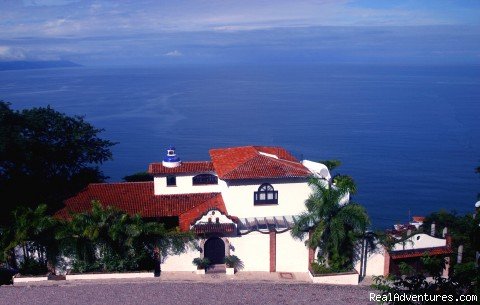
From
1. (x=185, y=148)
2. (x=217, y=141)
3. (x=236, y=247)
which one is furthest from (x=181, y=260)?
(x=217, y=141)

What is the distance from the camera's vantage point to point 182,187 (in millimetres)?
28844

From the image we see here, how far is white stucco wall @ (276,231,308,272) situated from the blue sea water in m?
33.3

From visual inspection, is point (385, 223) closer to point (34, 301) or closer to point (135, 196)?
point (135, 196)

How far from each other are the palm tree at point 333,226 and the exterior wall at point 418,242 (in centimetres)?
235

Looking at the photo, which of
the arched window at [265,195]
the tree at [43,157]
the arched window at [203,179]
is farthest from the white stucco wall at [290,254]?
the tree at [43,157]

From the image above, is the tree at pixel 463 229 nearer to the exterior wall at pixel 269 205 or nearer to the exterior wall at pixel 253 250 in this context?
the exterior wall at pixel 269 205

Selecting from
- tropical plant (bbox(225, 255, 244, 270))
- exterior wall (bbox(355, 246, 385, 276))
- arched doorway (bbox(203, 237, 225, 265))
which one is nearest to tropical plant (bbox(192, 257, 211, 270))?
arched doorway (bbox(203, 237, 225, 265))

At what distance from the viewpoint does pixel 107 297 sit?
65.7 feet

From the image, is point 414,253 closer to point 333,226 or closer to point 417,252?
point 417,252

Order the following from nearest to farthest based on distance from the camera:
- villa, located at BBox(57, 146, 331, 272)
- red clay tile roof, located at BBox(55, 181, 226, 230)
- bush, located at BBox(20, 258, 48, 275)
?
bush, located at BBox(20, 258, 48, 275) → villa, located at BBox(57, 146, 331, 272) → red clay tile roof, located at BBox(55, 181, 226, 230)

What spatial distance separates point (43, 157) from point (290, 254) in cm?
1791

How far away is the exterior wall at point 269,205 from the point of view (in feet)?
84.8

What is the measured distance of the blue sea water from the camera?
66.8m

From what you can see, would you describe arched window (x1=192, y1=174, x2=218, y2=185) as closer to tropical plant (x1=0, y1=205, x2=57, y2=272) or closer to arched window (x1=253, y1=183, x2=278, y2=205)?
arched window (x1=253, y1=183, x2=278, y2=205)
